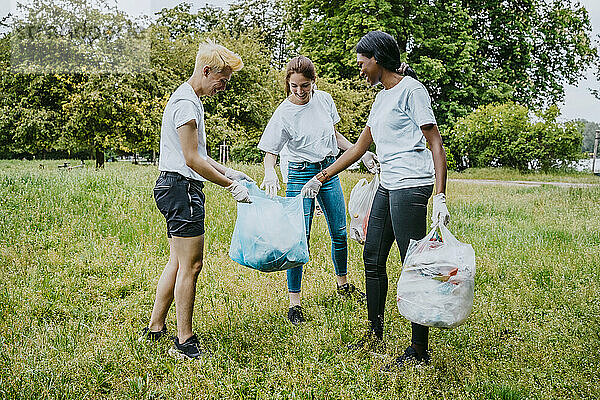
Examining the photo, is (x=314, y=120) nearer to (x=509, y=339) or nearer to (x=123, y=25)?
(x=509, y=339)

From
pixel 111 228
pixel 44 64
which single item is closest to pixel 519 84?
pixel 44 64

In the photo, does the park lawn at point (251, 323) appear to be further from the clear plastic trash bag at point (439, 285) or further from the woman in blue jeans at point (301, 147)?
the woman in blue jeans at point (301, 147)

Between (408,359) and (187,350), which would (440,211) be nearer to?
(408,359)

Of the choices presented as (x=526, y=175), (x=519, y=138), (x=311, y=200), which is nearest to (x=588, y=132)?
(x=519, y=138)

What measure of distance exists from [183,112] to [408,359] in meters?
1.82

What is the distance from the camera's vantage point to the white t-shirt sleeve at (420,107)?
8.36ft

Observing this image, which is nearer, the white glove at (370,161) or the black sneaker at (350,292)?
the white glove at (370,161)

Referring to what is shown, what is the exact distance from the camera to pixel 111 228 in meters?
5.70

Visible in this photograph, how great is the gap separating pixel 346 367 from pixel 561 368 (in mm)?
1206

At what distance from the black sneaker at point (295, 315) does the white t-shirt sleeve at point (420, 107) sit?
1.66 meters

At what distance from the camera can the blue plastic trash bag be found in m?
2.95

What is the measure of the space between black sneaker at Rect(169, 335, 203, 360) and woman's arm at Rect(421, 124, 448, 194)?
164 centimetres

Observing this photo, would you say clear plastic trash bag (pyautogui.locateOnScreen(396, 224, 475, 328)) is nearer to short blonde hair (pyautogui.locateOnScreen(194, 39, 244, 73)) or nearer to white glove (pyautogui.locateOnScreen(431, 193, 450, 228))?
white glove (pyautogui.locateOnScreen(431, 193, 450, 228))

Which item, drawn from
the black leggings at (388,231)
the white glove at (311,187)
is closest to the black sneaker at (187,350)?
the black leggings at (388,231)
